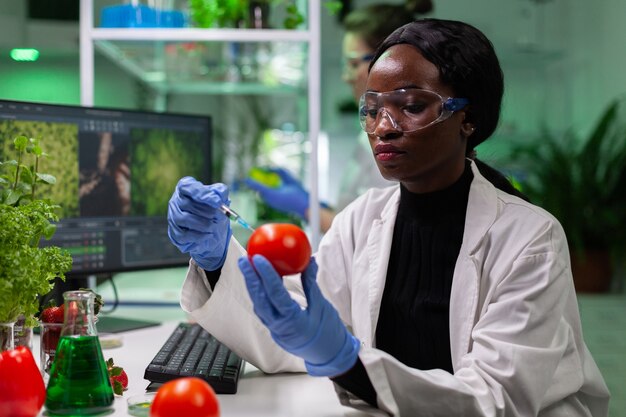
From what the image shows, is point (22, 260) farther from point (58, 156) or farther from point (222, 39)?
point (222, 39)

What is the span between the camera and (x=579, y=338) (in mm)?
1300

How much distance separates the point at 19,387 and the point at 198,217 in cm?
41

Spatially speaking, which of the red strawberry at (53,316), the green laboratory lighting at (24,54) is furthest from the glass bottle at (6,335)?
the green laboratory lighting at (24,54)

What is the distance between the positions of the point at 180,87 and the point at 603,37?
7.67 ft

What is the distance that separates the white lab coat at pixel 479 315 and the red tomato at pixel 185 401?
0.27 meters

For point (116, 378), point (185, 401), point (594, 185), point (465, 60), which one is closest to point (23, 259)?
point (116, 378)

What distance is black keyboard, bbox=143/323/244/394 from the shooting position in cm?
121

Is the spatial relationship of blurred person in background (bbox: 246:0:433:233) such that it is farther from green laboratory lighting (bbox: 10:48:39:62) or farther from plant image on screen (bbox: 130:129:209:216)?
green laboratory lighting (bbox: 10:48:39:62)

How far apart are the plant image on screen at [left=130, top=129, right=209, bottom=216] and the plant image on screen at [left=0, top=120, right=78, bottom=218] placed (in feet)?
0.61

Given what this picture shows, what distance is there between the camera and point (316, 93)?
2.22 metres

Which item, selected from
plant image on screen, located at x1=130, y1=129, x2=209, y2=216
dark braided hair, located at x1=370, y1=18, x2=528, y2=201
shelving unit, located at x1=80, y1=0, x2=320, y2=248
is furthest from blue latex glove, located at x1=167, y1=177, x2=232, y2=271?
shelving unit, located at x1=80, y1=0, x2=320, y2=248

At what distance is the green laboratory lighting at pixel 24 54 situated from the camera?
207 centimetres

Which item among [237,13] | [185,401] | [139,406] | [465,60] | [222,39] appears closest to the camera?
[185,401]

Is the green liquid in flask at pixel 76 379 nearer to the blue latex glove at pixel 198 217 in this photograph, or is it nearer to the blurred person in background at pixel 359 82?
the blue latex glove at pixel 198 217
